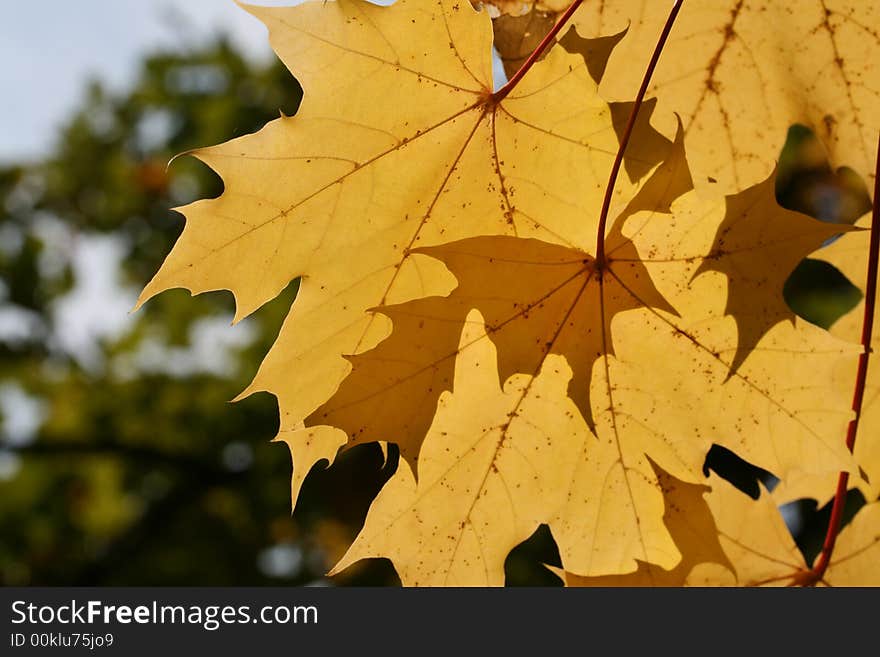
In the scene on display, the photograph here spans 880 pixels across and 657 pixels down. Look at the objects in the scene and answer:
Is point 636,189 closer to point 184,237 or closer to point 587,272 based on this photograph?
point 587,272

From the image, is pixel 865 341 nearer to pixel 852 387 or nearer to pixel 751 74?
pixel 852 387

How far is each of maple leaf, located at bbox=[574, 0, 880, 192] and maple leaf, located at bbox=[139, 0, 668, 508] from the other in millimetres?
93

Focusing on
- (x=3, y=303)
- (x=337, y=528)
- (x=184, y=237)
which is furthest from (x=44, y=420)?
(x=184, y=237)

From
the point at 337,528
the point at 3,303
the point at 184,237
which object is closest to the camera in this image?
the point at 184,237

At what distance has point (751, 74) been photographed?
2.89ft

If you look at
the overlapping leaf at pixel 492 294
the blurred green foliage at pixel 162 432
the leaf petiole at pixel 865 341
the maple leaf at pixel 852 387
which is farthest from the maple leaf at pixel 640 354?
the blurred green foliage at pixel 162 432

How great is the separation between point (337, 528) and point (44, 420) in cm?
233

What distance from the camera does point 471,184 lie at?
0.81m

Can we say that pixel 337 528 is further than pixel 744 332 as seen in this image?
Yes

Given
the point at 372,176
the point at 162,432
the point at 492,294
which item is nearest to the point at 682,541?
the point at 492,294

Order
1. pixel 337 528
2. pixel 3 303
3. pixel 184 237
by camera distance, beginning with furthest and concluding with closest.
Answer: pixel 3 303 < pixel 337 528 < pixel 184 237

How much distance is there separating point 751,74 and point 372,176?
16.1 inches

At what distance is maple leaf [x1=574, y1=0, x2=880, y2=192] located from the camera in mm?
843

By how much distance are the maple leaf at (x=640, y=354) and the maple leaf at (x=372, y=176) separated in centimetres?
5
